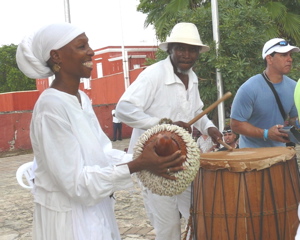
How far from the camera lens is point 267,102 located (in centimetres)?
393

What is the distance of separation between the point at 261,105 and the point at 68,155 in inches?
86.7

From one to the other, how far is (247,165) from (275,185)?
0.23 meters

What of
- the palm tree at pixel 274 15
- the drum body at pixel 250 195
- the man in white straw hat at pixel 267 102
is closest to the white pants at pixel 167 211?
the drum body at pixel 250 195

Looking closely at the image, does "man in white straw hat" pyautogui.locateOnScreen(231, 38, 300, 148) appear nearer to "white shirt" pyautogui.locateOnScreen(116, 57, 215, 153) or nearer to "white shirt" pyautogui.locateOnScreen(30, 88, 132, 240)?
"white shirt" pyautogui.locateOnScreen(116, 57, 215, 153)

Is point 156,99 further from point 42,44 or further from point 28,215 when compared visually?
point 28,215

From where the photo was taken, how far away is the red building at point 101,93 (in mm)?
14906

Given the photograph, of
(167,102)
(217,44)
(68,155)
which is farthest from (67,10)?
(68,155)

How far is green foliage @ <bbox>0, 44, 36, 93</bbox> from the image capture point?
4288cm

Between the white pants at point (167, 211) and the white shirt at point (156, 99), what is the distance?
0.42 m

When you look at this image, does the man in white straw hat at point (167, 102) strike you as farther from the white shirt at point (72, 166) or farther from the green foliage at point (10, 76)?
the green foliage at point (10, 76)

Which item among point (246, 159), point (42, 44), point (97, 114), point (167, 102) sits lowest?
point (97, 114)

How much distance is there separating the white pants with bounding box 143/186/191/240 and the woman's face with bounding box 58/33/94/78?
1.36 meters

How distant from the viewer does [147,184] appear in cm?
227

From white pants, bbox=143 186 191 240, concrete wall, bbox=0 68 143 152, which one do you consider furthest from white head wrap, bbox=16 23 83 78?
concrete wall, bbox=0 68 143 152
